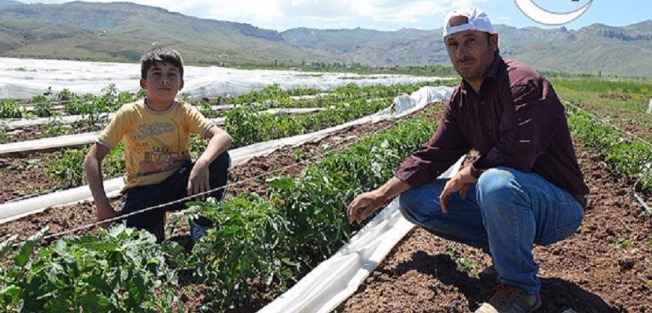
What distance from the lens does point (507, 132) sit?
9.49 ft

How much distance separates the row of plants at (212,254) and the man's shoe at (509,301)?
105cm

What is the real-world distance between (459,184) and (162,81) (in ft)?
6.47

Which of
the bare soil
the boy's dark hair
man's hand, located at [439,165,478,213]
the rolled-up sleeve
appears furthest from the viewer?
the boy's dark hair

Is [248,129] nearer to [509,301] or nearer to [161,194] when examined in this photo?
[161,194]

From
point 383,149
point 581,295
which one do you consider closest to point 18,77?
point 383,149

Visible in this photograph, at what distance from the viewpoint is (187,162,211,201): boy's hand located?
366 cm

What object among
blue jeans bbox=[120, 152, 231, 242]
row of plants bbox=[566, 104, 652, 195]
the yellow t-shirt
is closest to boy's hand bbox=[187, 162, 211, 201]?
blue jeans bbox=[120, 152, 231, 242]

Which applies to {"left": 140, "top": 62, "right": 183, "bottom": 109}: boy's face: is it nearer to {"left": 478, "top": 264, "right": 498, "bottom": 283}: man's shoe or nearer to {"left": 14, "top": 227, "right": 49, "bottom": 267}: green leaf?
{"left": 14, "top": 227, "right": 49, "bottom": 267}: green leaf

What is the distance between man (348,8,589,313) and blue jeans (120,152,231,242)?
1022 millimetres

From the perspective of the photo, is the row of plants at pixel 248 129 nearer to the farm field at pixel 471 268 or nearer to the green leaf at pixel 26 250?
the farm field at pixel 471 268

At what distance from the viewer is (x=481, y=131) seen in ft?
10.7

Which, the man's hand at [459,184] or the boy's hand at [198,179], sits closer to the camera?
the man's hand at [459,184]

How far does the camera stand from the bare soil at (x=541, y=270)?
3.21 metres

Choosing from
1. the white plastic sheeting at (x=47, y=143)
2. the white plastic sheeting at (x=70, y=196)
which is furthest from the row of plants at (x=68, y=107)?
the white plastic sheeting at (x=70, y=196)
